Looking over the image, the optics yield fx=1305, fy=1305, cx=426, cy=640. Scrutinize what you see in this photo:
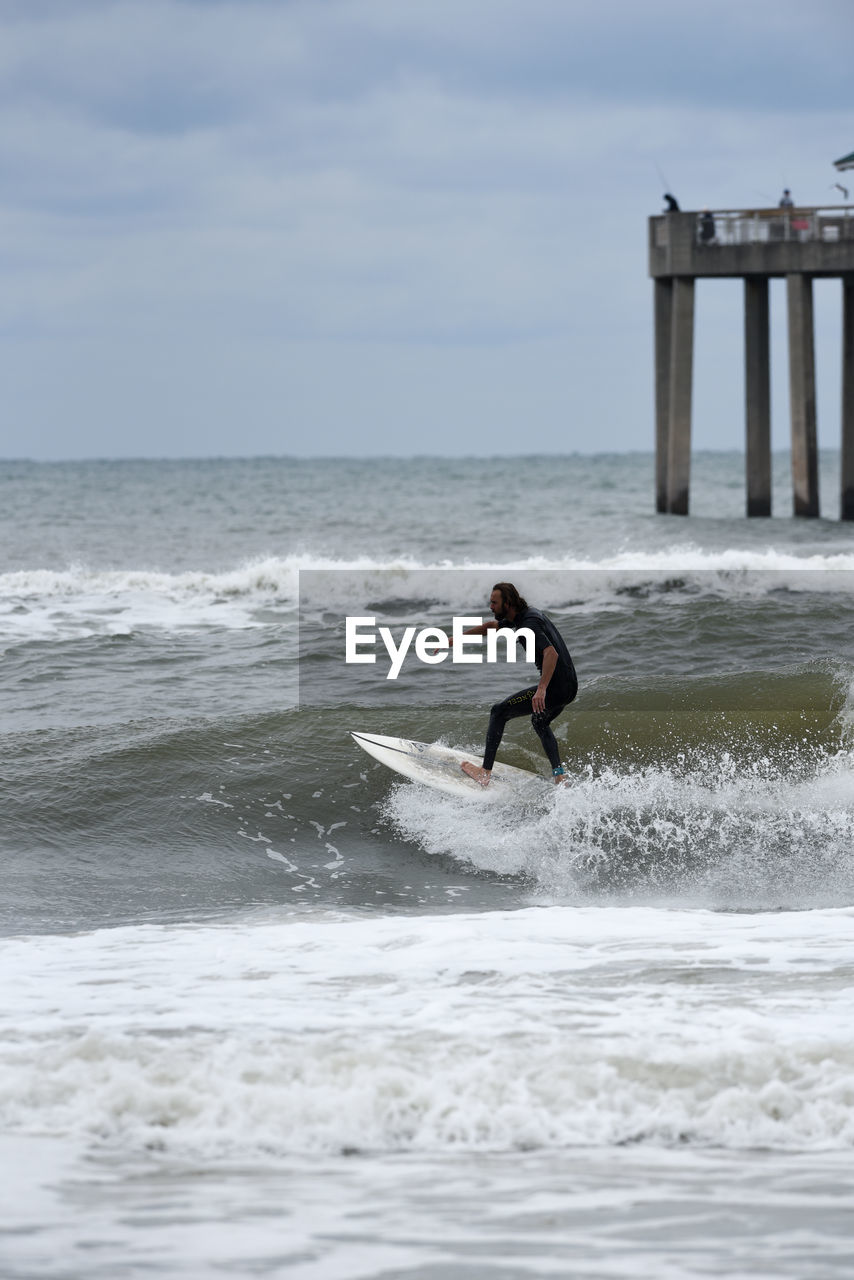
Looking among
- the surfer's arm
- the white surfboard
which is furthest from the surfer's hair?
the white surfboard

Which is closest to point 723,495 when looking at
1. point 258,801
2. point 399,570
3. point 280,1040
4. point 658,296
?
point 658,296

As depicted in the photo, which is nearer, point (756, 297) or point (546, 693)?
point (546, 693)

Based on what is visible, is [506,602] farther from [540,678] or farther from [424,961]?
[424,961]

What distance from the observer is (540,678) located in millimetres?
8719

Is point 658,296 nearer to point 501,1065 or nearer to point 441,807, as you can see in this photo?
point 441,807

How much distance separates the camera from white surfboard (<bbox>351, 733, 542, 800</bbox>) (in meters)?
9.23

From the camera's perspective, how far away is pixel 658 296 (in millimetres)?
24141

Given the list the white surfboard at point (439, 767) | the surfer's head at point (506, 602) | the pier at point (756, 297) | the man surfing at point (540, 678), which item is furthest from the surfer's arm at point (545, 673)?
the pier at point (756, 297)

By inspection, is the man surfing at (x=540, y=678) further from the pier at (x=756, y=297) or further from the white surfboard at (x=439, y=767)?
the pier at (x=756, y=297)

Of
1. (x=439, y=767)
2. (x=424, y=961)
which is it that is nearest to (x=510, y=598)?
(x=439, y=767)

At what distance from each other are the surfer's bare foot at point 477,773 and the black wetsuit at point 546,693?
0.24 feet

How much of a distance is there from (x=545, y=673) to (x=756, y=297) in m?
18.3

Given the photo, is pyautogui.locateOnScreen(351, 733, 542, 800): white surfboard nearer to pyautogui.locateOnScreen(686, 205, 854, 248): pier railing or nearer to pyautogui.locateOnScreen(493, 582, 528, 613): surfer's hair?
pyautogui.locateOnScreen(493, 582, 528, 613): surfer's hair

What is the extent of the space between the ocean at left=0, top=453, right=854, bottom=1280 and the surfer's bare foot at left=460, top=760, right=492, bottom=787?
0.19 m
